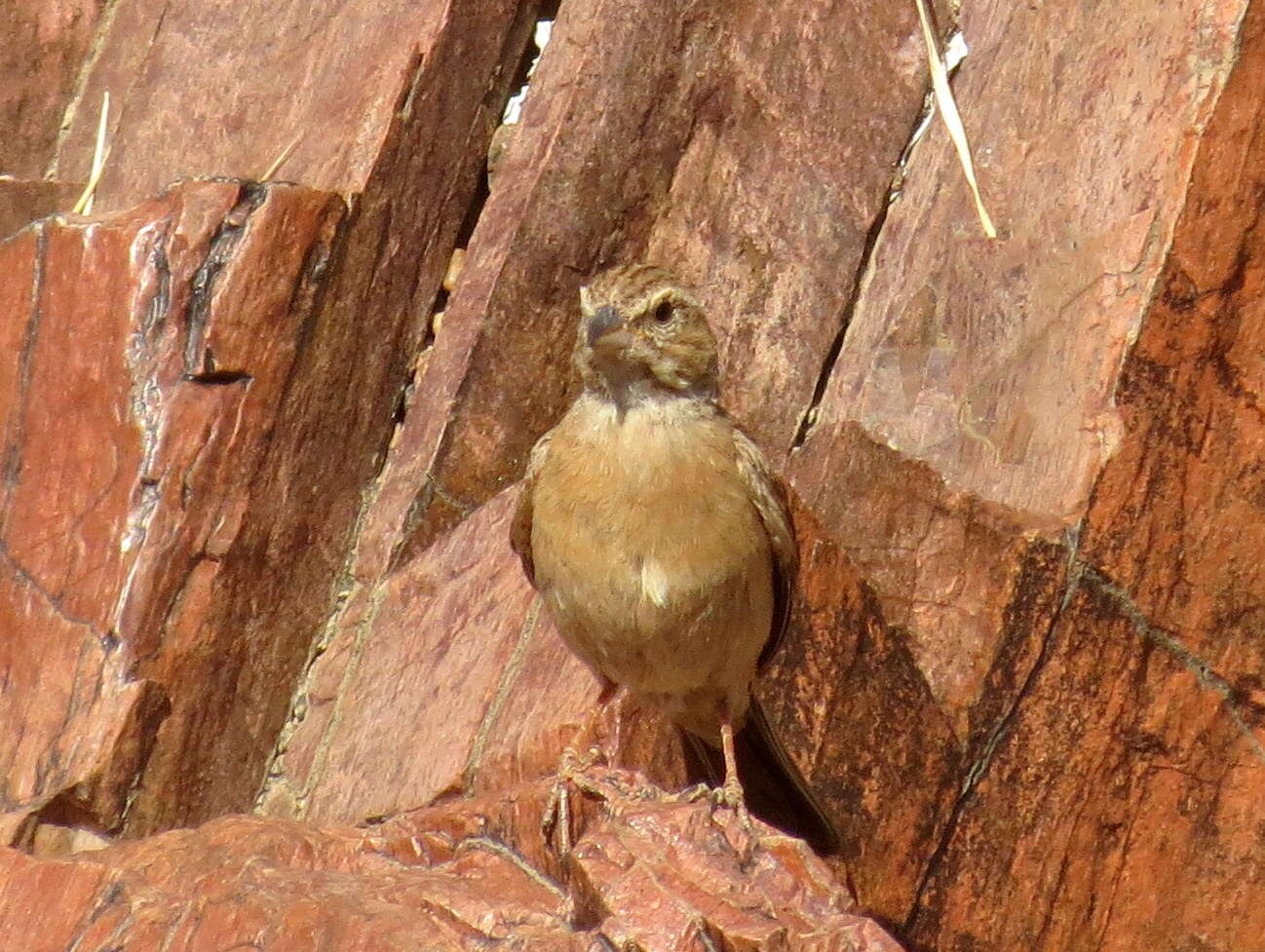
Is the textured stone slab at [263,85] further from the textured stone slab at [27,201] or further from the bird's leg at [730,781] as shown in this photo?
the bird's leg at [730,781]

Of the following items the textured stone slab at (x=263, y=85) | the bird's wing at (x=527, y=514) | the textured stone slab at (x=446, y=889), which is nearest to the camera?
the textured stone slab at (x=446, y=889)

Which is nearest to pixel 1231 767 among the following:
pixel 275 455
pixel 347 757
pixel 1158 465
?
pixel 1158 465

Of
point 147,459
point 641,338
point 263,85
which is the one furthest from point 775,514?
point 263,85

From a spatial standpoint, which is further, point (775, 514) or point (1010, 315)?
point (1010, 315)

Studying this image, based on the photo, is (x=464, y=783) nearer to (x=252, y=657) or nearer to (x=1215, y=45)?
(x=252, y=657)

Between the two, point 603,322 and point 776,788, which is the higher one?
point 603,322

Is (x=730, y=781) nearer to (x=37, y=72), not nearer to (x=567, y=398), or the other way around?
(x=567, y=398)

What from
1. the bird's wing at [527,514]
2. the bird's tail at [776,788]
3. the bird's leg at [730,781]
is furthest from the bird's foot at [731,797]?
the bird's wing at [527,514]
